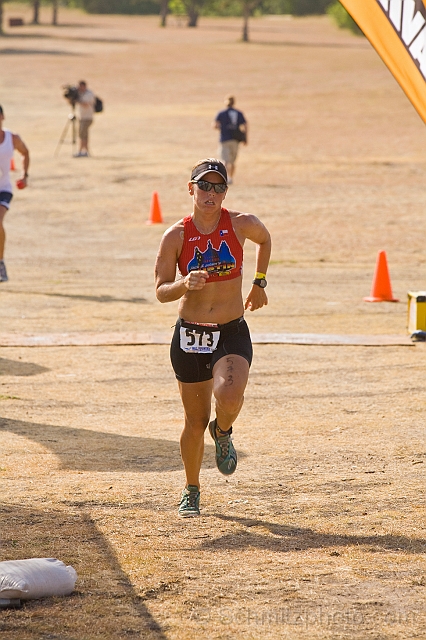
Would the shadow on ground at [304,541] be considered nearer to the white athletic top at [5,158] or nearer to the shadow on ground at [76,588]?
the shadow on ground at [76,588]

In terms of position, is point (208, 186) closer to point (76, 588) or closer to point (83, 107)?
point (76, 588)

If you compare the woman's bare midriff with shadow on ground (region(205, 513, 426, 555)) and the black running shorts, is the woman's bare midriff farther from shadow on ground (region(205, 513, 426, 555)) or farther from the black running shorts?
Result: shadow on ground (region(205, 513, 426, 555))

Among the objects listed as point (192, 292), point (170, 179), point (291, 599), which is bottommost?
point (170, 179)

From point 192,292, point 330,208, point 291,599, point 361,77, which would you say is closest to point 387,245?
point 330,208

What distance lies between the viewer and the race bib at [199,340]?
6.16 metres

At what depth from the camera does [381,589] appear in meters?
5.13

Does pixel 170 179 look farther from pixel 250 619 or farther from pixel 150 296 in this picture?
pixel 250 619

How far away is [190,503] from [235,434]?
2.00 metres

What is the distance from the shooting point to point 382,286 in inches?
556

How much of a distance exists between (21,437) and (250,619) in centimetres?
365

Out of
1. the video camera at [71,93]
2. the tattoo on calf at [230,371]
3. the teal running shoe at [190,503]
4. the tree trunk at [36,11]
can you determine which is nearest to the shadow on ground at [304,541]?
the teal running shoe at [190,503]

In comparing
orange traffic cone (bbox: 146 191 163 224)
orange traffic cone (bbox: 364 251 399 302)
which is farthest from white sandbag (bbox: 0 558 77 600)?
orange traffic cone (bbox: 146 191 163 224)

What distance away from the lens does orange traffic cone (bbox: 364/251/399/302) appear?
1403 centimetres

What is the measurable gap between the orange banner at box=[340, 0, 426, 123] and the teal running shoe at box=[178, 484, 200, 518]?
2495mm
